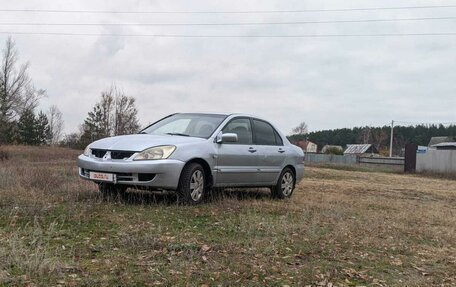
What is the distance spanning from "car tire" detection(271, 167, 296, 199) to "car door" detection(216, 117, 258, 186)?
2.47ft

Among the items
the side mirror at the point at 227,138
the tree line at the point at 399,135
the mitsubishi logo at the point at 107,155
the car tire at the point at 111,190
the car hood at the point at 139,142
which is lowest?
the car tire at the point at 111,190

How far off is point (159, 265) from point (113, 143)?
11.3 ft

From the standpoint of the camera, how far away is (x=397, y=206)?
32.6 ft

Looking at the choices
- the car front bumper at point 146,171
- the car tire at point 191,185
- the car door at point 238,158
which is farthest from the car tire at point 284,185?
the car front bumper at point 146,171

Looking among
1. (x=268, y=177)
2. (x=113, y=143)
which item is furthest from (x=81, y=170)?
(x=268, y=177)

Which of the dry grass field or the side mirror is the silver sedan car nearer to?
the side mirror

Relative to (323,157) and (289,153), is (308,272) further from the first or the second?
(323,157)

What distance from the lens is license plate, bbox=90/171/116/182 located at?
23.6 feet

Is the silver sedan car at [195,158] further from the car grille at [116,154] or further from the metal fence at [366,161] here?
the metal fence at [366,161]

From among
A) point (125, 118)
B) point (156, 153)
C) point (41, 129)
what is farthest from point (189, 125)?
point (41, 129)

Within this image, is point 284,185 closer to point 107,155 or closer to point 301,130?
point 107,155

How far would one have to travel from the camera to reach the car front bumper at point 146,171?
7.05 m

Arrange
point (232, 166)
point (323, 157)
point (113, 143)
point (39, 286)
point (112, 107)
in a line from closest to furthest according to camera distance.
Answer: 1. point (39, 286)
2. point (113, 143)
3. point (232, 166)
4. point (112, 107)
5. point (323, 157)

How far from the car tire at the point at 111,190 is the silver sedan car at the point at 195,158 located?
0.01 m
